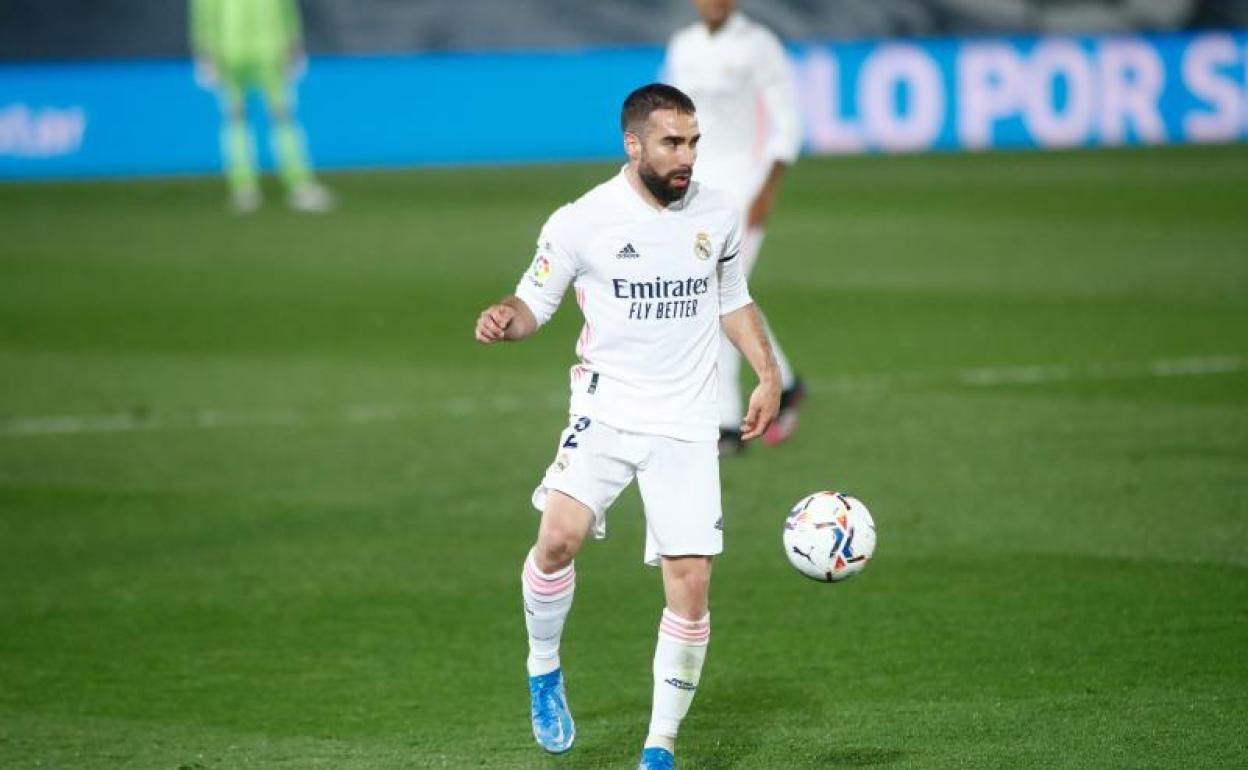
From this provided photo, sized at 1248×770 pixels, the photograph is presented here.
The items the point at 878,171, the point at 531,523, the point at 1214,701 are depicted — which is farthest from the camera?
the point at 878,171

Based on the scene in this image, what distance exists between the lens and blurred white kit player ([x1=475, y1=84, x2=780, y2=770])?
19.6 feet

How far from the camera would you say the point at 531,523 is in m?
9.58

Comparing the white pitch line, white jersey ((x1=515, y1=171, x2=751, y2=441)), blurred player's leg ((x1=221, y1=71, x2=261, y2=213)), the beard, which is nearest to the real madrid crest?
white jersey ((x1=515, y1=171, x2=751, y2=441))

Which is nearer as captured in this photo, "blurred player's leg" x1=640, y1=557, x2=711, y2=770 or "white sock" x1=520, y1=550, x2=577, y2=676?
"blurred player's leg" x1=640, y1=557, x2=711, y2=770

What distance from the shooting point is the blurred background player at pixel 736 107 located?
36.0 ft

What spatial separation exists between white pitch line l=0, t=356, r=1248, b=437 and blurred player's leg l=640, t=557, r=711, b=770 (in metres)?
6.31

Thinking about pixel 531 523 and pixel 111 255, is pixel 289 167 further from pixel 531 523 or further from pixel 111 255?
pixel 531 523

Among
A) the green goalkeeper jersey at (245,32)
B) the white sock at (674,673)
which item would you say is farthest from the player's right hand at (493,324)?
the green goalkeeper jersey at (245,32)

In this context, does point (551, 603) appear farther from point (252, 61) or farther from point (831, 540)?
point (252, 61)

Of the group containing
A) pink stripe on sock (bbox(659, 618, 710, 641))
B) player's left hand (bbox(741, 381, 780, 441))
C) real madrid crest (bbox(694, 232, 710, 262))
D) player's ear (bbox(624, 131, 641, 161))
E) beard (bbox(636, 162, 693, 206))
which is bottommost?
pink stripe on sock (bbox(659, 618, 710, 641))

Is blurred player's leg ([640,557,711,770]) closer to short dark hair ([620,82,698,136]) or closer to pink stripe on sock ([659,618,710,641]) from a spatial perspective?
pink stripe on sock ([659,618,710,641])

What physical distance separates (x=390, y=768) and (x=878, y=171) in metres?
19.9

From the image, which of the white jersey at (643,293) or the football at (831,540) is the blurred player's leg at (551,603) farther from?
the football at (831,540)

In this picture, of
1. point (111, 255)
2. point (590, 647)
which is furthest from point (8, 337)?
point (590, 647)
